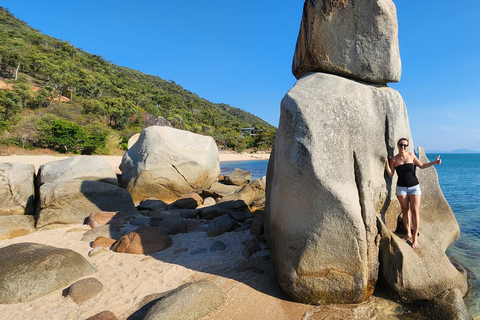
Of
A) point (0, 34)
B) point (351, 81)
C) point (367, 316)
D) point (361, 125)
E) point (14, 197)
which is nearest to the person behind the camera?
point (367, 316)

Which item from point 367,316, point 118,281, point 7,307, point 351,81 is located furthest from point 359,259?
point 7,307

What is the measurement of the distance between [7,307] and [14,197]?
175 inches

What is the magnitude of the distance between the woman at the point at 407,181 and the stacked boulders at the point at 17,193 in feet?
23.1

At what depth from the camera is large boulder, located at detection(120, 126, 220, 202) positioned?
28.6 feet

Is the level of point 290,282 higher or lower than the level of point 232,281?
higher

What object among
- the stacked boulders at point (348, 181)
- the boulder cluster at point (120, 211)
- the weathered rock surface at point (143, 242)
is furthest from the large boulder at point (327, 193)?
the weathered rock surface at point (143, 242)

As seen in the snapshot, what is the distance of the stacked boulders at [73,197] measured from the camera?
6016mm

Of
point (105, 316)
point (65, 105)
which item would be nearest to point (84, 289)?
point (105, 316)

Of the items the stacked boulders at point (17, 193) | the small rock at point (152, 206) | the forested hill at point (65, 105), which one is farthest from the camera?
the forested hill at point (65, 105)

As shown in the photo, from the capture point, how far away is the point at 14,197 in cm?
660

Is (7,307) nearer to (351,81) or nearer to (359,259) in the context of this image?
(359,259)

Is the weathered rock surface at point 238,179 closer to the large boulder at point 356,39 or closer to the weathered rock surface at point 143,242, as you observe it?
the weathered rock surface at point 143,242

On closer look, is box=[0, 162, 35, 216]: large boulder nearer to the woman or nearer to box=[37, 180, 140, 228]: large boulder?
box=[37, 180, 140, 228]: large boulder

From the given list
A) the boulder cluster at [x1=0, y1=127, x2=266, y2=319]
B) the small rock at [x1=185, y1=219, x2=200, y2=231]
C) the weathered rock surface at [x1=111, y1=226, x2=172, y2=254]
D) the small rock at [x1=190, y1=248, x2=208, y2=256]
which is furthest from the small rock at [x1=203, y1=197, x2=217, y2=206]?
the small rock at [x1=190, y1=248, x2=208, y2=256]
